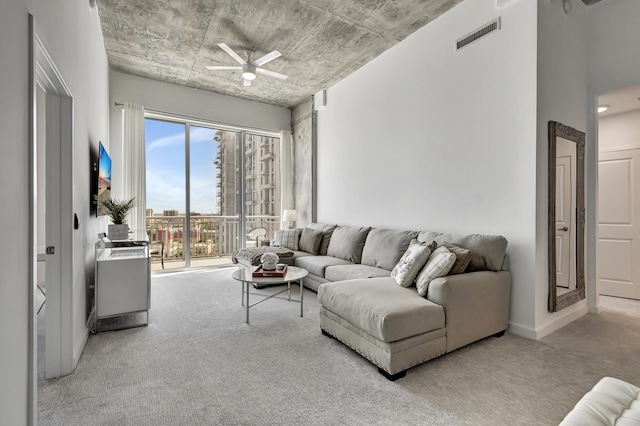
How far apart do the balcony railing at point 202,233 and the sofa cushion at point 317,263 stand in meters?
2.19

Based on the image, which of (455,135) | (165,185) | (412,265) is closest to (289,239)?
(165,185)

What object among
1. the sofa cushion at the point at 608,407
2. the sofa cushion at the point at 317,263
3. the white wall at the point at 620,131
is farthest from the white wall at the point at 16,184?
the white wall at the point at 620,131

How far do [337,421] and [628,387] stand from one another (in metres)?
1.27

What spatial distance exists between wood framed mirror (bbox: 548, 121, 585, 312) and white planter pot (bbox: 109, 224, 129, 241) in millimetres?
4295

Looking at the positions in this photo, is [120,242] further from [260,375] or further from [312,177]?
[312,177]

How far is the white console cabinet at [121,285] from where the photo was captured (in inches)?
109

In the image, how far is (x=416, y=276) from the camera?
265 centimetres

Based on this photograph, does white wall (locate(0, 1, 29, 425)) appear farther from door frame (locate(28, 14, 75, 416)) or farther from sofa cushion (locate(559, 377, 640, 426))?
sofa cushion (locate(559, 377, 640, 426))

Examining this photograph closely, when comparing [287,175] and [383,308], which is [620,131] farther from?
[287,175]

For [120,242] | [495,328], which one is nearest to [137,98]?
[120,242]

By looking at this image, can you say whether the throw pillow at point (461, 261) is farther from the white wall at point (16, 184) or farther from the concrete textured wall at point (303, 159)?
the concrete textured wall at point (303, 159)

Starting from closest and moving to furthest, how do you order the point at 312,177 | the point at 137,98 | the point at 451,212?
the point at 451,212 → the point at 137,98 → the point at 312,177

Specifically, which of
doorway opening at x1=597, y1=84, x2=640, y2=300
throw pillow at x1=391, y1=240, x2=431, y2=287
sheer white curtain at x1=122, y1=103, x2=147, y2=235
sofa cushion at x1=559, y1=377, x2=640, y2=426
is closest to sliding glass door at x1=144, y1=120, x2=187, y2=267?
sheer white curtain at x1=122, y1=103, x2=147, y2=235

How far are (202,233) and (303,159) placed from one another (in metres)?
2.56
